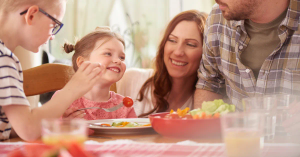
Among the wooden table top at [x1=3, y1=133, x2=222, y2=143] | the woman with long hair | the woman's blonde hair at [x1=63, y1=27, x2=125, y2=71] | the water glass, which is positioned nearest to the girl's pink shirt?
the woman's blonde hair at [x1=63, y1=27, x2=125, y2=71]

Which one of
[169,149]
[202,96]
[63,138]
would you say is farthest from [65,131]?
[202,96]

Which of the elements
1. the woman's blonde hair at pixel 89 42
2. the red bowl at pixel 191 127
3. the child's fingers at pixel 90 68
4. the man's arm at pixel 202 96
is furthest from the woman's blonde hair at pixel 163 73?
the red bowl at pixel 191 127

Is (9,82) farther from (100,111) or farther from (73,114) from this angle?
(100,111)

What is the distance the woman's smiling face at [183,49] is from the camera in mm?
2225

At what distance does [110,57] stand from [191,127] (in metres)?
0.92

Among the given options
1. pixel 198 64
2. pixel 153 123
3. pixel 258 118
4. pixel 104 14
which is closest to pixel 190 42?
pixel 198 64

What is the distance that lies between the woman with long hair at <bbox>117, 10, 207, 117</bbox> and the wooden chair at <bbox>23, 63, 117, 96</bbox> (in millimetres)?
548

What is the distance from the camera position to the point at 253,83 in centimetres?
184

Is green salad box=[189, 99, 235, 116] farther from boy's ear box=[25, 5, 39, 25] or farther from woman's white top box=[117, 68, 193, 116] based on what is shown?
woman's white top box=[117, 68, 193, 116]

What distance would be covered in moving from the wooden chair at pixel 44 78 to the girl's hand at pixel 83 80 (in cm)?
92

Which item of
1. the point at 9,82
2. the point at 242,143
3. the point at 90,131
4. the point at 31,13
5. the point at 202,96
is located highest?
the point at 31,13

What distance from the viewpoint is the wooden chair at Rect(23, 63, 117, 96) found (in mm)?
1974

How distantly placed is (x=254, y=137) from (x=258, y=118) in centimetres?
5

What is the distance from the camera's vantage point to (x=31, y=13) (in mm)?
1121
